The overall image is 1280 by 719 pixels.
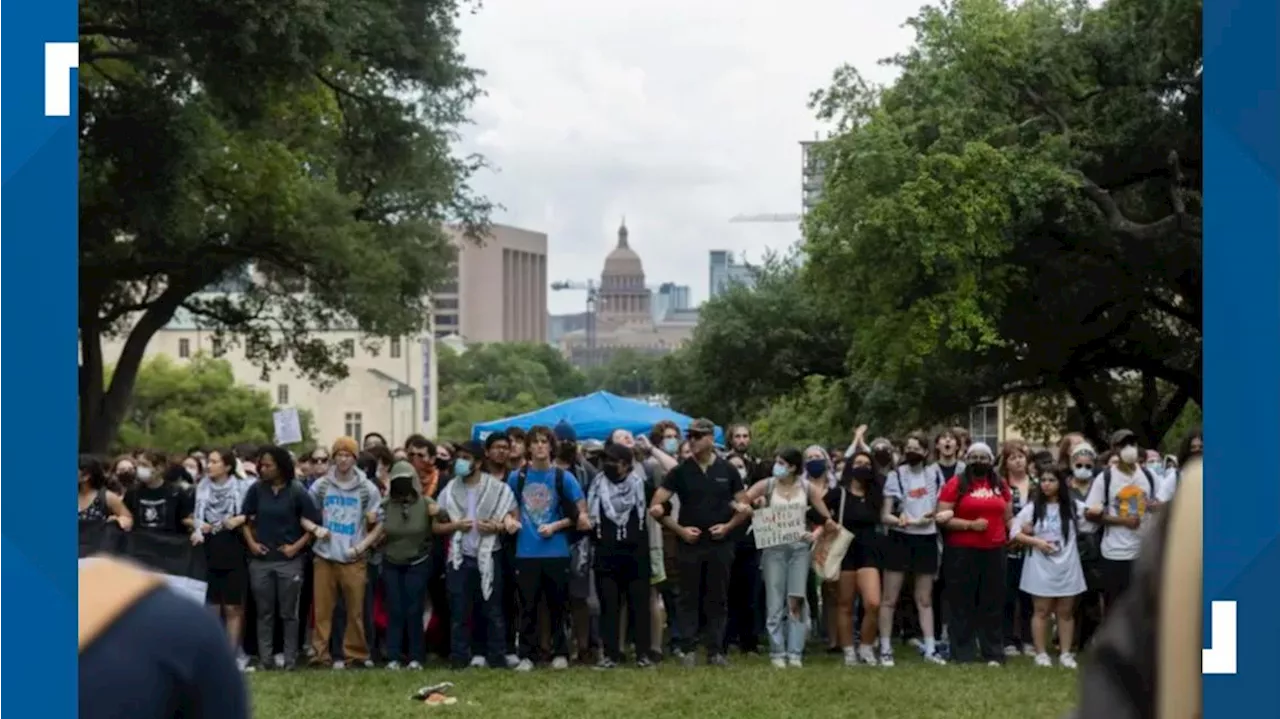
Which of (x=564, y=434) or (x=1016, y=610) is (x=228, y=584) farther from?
(x=1016, y=610)

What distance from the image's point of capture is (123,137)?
88.7 ft

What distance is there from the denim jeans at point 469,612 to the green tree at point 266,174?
9.45 m

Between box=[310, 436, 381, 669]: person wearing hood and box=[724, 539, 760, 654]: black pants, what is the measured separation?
2.87 meters

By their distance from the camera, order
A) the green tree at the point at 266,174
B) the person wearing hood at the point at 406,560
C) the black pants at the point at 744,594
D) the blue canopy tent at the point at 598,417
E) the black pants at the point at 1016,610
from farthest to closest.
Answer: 1. the blue canopy tent at the point at 598,417
2. the green tree at the point at 266,174
3. the black pants at the point at 744,594
4. the black pants at the point at 1016,610
5. the person wearing hood at the point at 406,560

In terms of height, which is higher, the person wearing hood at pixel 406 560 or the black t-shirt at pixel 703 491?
the black t-shirt at pixel 703 491

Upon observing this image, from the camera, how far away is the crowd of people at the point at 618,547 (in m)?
14.9

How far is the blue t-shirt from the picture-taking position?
49.0 ft

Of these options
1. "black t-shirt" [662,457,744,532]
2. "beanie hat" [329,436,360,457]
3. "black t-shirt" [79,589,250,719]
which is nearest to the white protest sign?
"beanie hat" [329,436,360,457]

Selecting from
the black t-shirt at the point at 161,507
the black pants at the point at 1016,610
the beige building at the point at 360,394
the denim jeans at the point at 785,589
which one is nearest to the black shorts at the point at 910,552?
the denim jeans at the point at 785,589

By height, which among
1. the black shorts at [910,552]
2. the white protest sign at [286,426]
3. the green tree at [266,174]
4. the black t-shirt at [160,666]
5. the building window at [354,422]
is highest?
the green tree at [266,174]
